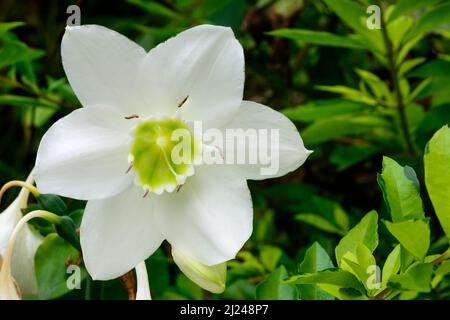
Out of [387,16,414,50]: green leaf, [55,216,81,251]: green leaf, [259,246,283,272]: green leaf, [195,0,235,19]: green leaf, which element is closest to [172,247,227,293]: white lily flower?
[55,216,81,251]: green leaf

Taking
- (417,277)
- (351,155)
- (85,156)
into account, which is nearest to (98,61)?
(85,156)

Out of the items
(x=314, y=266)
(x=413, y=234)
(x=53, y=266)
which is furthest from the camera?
(x=53, y=266)

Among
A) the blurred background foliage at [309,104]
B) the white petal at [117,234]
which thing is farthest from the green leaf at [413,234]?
the white petal at [117,234]

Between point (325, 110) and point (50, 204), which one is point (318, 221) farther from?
point (50, 204)

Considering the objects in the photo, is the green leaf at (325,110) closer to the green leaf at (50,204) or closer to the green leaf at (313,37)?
the green leaf at (313,37)

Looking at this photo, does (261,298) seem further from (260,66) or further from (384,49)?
(260,66)
